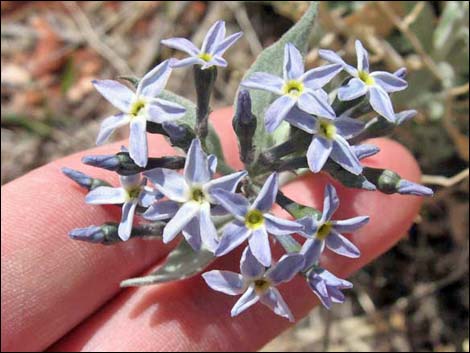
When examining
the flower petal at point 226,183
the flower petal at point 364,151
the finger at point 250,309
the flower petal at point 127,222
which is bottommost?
the finger at point 250,309

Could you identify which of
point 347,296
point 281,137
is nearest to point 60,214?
point 281,137

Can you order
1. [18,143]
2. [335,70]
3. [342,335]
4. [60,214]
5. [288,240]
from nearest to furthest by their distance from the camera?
[335,70] < [288,240] < [60,214] < [342,335] < [18,143]

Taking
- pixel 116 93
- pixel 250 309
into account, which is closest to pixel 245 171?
pixel 116 93

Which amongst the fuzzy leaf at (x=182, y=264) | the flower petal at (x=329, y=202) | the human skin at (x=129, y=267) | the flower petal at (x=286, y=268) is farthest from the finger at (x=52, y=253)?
the flower petal at (x=329, y=202)

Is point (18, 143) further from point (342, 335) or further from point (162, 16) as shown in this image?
point (342, 335)

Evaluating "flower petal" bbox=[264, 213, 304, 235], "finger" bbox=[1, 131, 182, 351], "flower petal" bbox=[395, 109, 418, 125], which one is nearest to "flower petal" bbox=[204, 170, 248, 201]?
"flower petal" bbox=[264, 213, 304, 235]

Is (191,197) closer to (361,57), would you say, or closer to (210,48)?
(210,48)

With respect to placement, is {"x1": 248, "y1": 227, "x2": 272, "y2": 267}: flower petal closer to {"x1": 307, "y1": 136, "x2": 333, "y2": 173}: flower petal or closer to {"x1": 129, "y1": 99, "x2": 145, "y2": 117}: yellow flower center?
{"x1": 307, "y1": 136, "x2": 333, "y2": 173}: flower petal

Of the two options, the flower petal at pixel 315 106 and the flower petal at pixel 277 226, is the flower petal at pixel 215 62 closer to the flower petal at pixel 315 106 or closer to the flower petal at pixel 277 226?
the flower petal at pixel 315 106
